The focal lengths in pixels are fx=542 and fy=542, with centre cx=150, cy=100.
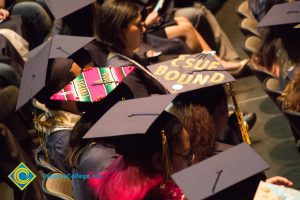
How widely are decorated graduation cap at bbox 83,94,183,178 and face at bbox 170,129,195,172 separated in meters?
0.03

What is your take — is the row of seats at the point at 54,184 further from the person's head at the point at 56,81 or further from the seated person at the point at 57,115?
the person's head at the point at 56,81

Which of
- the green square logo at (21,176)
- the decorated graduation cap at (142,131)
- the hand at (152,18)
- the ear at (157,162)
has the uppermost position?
the decorated graduation cap at (142,131)

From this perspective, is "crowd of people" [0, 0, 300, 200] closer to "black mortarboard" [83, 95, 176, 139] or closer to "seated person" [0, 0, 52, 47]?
"black mortarboard" [83, 95, 176, 139]

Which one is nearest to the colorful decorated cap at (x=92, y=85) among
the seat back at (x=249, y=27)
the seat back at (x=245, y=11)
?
the seat back at (x=249, y=27)

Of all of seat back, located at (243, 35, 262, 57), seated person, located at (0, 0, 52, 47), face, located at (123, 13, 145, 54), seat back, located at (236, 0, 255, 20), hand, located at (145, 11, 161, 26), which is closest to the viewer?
face, located at (123, 13, 145, 54)

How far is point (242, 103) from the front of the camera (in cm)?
414

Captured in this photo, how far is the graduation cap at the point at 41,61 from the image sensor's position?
8.75ft

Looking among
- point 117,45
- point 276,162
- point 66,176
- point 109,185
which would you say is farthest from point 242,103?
point 109,185

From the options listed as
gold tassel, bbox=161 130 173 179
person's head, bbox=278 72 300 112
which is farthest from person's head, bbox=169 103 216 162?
person's head, bbox=278 72 300 112

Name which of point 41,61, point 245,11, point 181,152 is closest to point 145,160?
point 181,152

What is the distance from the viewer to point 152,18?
4.33m

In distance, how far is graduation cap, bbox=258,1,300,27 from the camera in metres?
3.01

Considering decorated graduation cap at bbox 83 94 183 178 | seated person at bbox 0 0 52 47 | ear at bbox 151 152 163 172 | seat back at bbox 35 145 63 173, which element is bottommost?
seated person at bbox 0 0 52 47

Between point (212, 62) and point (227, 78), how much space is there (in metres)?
Answer: 0.20
